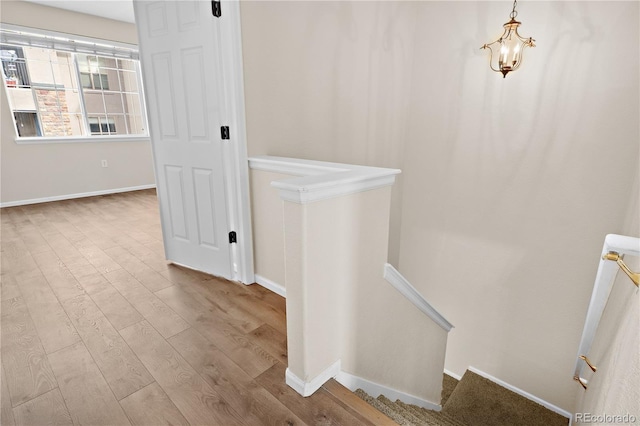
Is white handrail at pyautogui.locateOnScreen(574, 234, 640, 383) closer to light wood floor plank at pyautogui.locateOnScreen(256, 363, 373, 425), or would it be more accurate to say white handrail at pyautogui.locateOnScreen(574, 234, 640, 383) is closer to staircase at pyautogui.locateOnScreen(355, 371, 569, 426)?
light wood floor plank at pyautogui.locateOnScreen(256, 363, 373, 425)

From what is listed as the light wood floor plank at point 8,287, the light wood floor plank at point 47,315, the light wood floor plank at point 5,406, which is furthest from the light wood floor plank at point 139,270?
the light wood floor plank at point 5,406

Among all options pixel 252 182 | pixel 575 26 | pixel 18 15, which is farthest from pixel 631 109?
pixel 18 15

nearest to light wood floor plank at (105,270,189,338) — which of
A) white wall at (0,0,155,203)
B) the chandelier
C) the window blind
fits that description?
the chandelier

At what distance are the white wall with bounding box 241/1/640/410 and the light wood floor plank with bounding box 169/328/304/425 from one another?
1.33 m

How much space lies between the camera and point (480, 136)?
3072 millimetres

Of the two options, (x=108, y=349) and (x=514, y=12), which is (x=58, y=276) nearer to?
(x=108, y=349)

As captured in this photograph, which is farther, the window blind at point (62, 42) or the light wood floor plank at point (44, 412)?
the window blind at point (62, 42)

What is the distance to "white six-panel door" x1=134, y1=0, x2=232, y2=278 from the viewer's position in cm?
207

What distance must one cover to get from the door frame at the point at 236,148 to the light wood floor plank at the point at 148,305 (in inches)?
21.6

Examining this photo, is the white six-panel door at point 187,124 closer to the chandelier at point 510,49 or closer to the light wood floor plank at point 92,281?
the light wood floor plank at point 92,281

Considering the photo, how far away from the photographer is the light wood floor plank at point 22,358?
1.40 m

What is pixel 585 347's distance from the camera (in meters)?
1.27

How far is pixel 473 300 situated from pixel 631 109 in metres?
2.07

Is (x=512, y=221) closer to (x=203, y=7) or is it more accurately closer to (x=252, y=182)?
(x=252, y=182)
